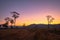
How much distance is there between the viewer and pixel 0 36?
11.8 meters

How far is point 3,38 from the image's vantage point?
1152 centimetres

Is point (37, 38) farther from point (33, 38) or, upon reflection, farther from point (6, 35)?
point (6, 35)

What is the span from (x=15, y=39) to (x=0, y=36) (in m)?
1.53

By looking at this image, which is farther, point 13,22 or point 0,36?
point 13,22

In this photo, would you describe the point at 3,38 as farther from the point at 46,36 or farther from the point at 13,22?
the point at 13,22

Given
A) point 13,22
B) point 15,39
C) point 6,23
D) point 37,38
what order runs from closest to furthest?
point 37,38 < point 15,39 < point 13,22 < point 6,23

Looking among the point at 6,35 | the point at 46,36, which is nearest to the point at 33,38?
the point at 46,36

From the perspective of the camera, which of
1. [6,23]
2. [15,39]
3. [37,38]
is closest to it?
[37,38]

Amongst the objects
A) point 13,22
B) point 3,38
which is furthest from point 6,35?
point 13,22

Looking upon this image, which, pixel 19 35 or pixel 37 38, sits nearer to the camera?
pixel 37 38

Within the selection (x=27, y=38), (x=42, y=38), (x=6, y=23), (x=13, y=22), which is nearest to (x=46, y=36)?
(x=42, y=38)

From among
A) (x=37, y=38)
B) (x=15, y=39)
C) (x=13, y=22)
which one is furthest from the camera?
(x=13, y=22)

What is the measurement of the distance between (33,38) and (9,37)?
7.75 feet

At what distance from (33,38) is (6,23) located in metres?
46.3
